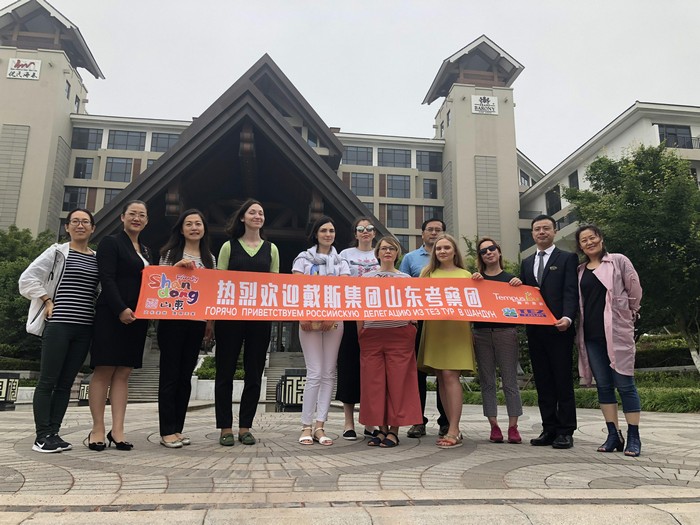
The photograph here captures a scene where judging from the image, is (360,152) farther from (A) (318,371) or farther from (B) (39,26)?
(A) (318,371)

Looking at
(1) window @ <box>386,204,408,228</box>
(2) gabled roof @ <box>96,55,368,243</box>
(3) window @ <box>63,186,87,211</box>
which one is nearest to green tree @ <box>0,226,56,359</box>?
(2) gabled roof @ <box>96,55,368,243</box>

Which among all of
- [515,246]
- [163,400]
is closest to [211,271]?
[163,400]

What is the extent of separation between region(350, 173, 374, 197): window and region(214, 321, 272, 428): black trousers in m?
40.7

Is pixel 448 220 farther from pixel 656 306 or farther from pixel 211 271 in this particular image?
pixel 211 271

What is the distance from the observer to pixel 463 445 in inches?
171

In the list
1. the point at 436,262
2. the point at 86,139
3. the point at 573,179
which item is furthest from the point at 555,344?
the point at 86,139

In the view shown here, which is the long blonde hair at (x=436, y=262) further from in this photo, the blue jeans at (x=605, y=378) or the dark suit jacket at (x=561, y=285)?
the blue jeans at (x=605, y=378)

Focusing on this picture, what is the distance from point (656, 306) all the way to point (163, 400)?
1460cm

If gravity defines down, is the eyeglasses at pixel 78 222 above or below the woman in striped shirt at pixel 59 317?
above

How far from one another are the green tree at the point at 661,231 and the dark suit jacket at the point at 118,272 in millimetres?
13902

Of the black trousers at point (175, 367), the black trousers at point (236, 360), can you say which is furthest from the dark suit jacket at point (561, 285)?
the black trousers at point (175, 367)

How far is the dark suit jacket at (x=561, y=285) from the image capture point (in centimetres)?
449

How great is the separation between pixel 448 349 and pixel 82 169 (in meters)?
45.2

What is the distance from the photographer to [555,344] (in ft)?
14.9
